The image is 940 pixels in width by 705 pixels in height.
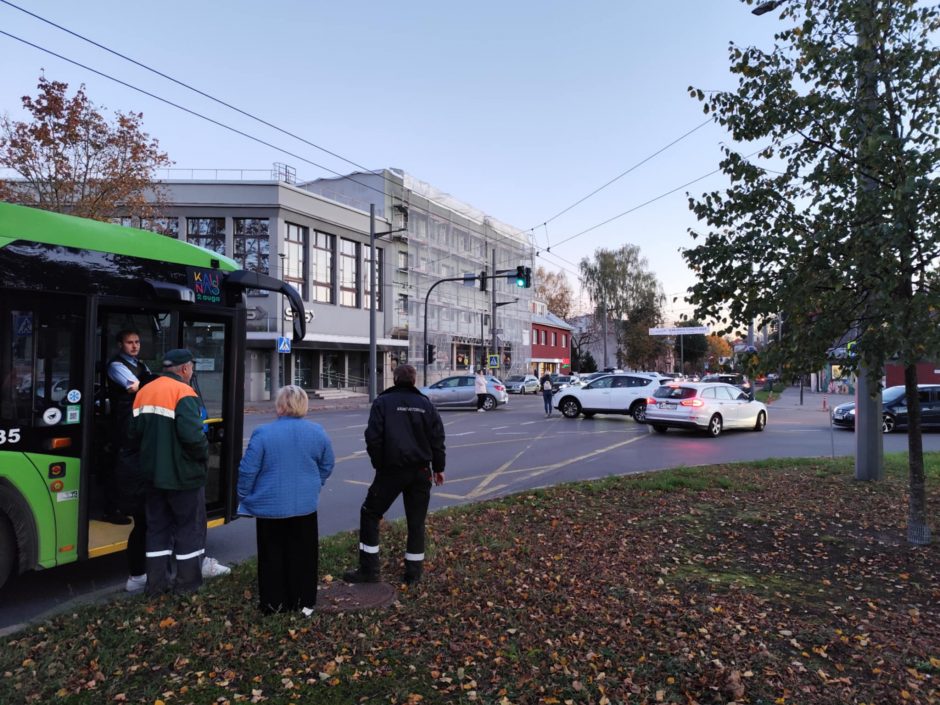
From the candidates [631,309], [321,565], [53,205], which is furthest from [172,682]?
[631,309]

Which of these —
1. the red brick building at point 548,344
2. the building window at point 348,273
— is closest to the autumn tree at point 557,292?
the red brick building at point 548,344

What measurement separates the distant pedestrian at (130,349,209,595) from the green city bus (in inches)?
25.4

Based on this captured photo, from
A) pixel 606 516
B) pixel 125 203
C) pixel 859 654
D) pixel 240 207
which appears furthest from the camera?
pixel 240 207

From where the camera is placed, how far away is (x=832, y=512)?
24.2ft

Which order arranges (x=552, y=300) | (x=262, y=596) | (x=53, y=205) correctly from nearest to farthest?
(x=262, y=596) < (x=53, y=205) < (x=552, y=300)

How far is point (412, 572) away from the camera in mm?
5055

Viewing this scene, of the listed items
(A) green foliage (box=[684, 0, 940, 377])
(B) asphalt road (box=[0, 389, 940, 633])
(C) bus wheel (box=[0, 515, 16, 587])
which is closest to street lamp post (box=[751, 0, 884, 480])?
(A) green foliage (box=[684, 0, 940, 377])

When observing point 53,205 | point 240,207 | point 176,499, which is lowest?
point 176,499

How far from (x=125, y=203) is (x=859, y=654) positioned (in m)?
23.9

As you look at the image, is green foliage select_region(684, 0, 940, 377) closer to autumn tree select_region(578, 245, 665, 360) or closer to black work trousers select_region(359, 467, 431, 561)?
black work trousers select_region(359, 467, 431, 561)

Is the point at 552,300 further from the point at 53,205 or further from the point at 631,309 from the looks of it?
the point at 53,205

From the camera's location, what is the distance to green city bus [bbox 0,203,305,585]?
15.4 feet

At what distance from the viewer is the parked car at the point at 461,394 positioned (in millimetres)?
28062

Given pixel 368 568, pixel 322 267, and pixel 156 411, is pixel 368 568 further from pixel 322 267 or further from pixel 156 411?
pixel 322 267
